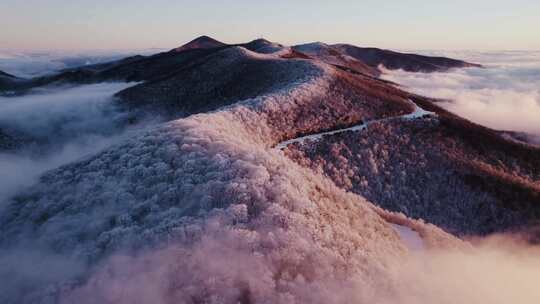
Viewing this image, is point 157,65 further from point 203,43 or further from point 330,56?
point 203,43

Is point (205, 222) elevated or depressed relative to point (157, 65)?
depressed

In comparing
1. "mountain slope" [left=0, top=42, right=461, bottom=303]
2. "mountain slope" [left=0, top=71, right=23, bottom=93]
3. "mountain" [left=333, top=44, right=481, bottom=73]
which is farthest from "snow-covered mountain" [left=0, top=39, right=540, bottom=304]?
"mountain" [left=333, top=44, right=481, bottom=73]

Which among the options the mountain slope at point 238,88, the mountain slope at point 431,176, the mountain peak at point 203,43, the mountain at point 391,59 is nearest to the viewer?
the mountain slope at point 431,176

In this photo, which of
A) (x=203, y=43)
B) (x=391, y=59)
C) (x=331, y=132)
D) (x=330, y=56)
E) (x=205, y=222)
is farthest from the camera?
(x=391, y=59)

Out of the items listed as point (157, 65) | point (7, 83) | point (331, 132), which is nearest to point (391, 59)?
point (157, 65)

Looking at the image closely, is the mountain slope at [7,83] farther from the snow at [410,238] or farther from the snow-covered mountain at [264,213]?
the snow at [410,238]

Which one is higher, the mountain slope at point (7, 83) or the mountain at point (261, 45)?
the mountain at point (261, 45)

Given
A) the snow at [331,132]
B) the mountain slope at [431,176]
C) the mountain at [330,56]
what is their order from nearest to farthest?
the mountain slope at [431,176] → the snow at [331,132] → the mountain at [330,56]

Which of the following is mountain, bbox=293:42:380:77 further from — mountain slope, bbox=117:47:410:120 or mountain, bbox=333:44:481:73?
mountain slope, bbox=117:47:410:120

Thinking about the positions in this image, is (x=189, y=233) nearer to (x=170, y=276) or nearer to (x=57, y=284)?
(x=170, y=276)

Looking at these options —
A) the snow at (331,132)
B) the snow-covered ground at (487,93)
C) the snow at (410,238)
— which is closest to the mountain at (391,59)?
the snow-covered ground at (487,93)

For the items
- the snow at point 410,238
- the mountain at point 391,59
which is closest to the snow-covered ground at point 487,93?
the mountain at point 391,59

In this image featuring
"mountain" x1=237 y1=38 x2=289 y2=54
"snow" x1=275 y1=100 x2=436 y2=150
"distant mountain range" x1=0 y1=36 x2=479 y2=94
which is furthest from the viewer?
"mountain" x1=237 y1=38 x2=289 y2=54

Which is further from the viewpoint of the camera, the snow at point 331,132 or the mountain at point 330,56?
the mountain at point 330,56
